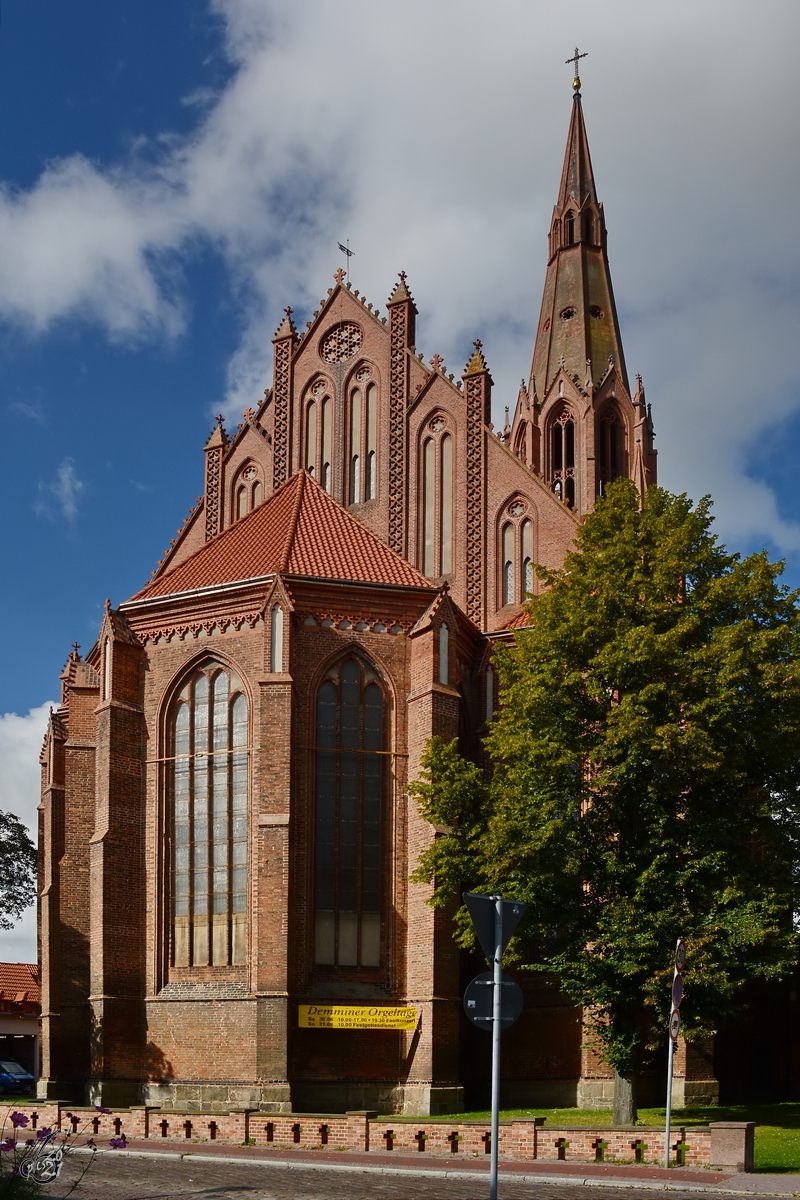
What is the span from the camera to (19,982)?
59.4m

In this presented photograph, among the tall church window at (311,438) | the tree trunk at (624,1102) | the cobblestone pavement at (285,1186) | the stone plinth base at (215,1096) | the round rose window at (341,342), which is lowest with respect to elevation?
the stone plinth base at (215,1096)

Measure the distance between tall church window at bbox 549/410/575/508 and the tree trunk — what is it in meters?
23.9

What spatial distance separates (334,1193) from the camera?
57.6ft

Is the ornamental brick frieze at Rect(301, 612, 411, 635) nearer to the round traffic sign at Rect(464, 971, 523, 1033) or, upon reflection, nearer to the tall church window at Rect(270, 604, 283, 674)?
the tall church window at Rect(270, 604, 283, 674)

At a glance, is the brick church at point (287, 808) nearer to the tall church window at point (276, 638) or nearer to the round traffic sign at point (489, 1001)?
the tall church window at point (276, 638)

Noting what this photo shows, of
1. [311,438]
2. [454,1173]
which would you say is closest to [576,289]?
[311,438]

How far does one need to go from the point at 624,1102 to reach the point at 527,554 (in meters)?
16.1

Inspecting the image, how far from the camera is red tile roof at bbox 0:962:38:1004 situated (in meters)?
57.3

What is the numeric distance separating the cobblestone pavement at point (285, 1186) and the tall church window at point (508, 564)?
1922cm

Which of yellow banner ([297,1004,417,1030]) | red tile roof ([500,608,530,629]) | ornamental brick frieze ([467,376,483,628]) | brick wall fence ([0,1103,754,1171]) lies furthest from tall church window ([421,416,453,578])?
brick wall fence ([0,1103,754,1171])

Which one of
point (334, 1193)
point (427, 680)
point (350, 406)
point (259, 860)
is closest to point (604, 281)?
point (350, 406)

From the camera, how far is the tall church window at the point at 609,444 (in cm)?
4672

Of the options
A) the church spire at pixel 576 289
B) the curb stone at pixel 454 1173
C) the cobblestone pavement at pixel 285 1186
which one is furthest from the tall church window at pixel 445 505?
the cobblestone pavement at pixel 285 1186

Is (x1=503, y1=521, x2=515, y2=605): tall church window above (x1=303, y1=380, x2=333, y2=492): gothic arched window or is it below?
below
